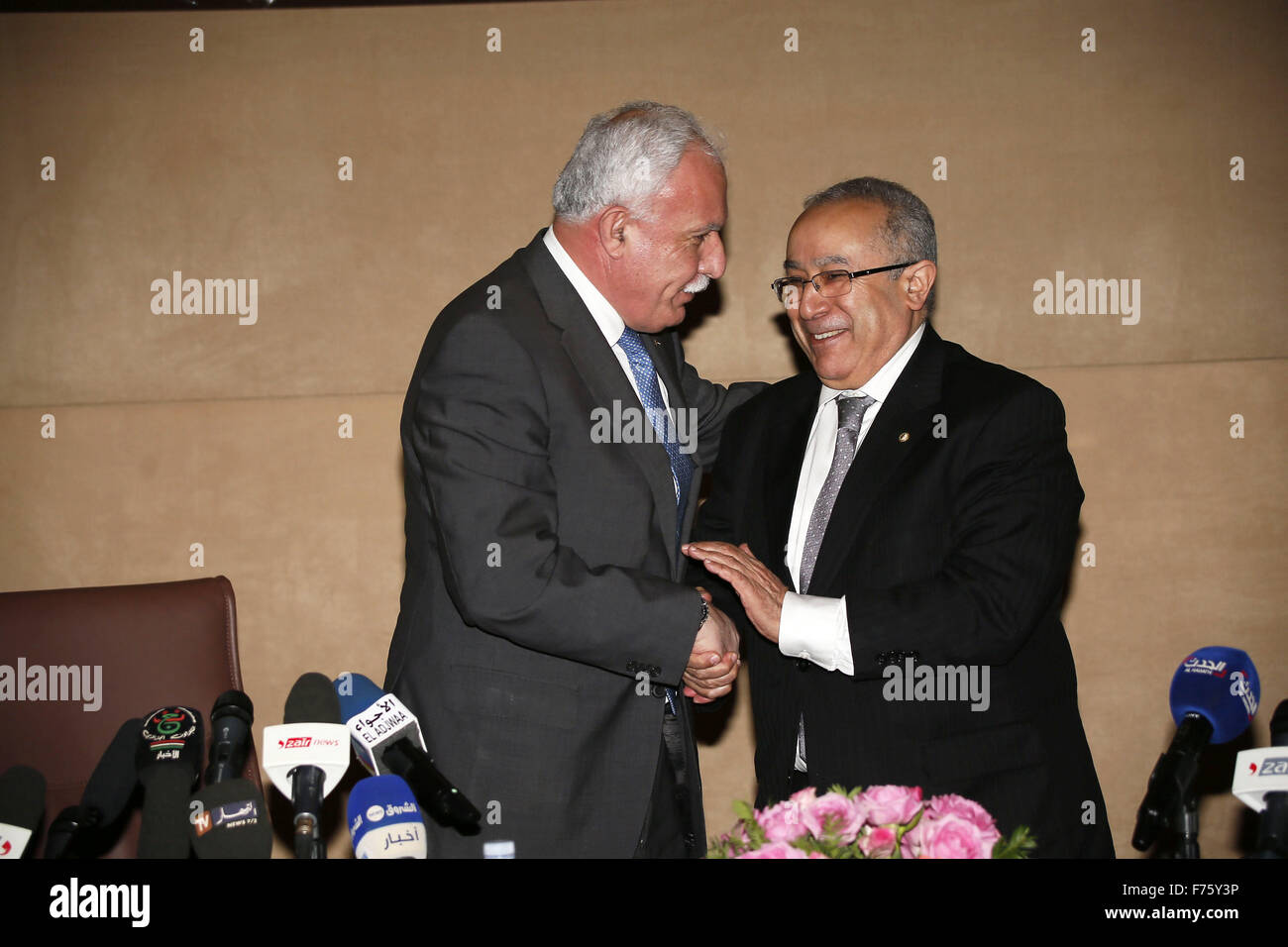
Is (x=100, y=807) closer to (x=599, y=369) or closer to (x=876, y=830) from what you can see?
(x=876, y=830)

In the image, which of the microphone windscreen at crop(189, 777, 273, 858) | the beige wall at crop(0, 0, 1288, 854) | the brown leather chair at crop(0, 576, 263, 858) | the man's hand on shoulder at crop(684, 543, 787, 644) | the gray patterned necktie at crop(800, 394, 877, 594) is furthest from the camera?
the beige wall at crop(0, 0, 1288, 854)

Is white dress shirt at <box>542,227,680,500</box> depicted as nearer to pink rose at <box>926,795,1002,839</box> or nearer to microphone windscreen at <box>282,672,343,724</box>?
microphone windscreen at <box>282,672,343,724</box>

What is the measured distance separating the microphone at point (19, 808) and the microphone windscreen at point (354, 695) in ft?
1.53

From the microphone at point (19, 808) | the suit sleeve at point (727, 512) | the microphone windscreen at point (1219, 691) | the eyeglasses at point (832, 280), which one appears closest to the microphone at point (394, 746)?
the microphone at point (19, 808)

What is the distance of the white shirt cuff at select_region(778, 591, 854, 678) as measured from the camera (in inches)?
93.2

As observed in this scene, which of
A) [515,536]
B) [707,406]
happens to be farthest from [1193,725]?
[707,406]

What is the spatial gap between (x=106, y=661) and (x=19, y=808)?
1.26m

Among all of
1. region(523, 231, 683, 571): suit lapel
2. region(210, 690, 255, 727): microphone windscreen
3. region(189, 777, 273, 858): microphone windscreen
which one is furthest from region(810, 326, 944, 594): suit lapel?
region(189, 777, 273, 858): microphone windscreen

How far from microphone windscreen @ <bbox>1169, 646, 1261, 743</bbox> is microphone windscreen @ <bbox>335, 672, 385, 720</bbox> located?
121 cm

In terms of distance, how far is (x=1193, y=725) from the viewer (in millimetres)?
1662

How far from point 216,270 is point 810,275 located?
7.74ft

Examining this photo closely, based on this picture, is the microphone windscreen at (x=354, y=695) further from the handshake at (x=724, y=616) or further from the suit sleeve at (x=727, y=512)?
the suit sleeve at (x=727, y=512)

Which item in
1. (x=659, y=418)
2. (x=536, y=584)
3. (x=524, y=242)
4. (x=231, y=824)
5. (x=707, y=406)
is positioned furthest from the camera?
(x=524, y=242)

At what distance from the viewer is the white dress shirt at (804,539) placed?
237cm
